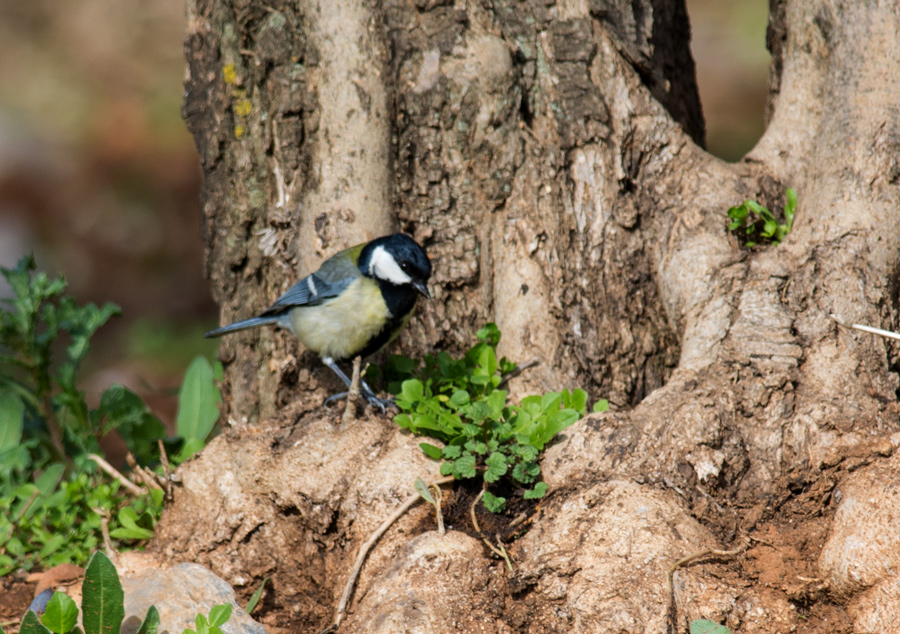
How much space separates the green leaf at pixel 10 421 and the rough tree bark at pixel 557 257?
96cm

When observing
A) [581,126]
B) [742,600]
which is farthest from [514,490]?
[581,126]

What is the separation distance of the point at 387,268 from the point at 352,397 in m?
0.64

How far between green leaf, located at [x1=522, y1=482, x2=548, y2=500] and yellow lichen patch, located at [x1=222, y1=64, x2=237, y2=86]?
2217 mm

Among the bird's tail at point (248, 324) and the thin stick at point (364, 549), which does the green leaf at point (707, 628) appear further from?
the bird's tail at point (248, 324)

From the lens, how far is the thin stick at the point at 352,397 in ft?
9.08

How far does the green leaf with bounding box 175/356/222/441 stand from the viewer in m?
3.84

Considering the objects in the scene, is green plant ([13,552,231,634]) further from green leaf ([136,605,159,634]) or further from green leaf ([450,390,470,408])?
green leaf ([450,390,470,408])

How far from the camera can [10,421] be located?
3.52 m

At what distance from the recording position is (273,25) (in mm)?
3371

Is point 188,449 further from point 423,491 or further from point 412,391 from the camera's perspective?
point 423,491

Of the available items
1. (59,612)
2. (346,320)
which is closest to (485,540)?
(59,612)

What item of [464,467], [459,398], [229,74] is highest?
[229,74]

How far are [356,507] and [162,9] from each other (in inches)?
366

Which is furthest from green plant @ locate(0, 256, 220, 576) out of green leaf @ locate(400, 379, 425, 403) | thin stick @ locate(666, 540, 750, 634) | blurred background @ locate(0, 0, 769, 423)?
blurred background @ locate(0, 0, 769, 423)
